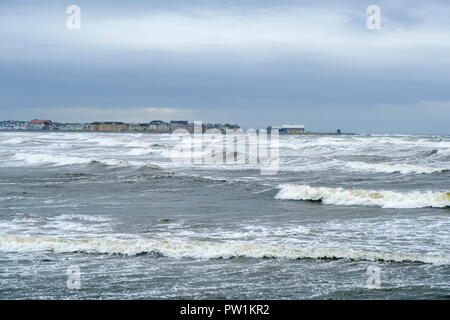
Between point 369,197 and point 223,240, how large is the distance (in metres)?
7.84

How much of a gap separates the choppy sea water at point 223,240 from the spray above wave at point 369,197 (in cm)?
4

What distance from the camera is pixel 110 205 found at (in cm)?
1648

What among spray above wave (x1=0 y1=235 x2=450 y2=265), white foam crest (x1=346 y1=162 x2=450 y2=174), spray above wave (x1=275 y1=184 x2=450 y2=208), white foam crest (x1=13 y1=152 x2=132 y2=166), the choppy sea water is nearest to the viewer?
the choppy sea water

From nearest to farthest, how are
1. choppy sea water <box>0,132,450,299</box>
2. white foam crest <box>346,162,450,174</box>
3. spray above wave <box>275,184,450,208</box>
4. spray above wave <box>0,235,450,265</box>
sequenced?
1. choppy sea water <box>0,132,450,299</box>
2. spray above wave <box>0,235,450,265</box>
3. spray above wave <box>275,184,450,208</box>
4. white foam crest <box>346,162,450,174</box>

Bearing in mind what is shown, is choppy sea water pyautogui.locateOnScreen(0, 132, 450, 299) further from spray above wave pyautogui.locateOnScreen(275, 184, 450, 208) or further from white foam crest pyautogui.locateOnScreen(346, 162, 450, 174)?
white foam crest pyautogui.locateOnScreen(346, 162, 450, 174)

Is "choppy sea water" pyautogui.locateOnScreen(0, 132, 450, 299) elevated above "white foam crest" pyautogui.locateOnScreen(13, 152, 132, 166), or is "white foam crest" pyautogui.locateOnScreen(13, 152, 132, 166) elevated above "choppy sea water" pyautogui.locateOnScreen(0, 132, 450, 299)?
"white foam crest" pyautogui.locateOnScreen(13, 152, 132, 166)

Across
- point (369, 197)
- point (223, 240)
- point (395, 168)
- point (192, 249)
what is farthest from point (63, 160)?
point (192, 249)

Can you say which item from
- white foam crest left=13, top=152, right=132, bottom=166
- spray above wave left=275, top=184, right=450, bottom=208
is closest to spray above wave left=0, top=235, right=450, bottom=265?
spray above wave left=275, top=184, right=450, bottom=208

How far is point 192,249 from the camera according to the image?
10.2 meters

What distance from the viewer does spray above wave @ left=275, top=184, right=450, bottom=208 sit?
54.1ft

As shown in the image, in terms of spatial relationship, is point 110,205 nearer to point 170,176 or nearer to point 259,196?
point 259,196

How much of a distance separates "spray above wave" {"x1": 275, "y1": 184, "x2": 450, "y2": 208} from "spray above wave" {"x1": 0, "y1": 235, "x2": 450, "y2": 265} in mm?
7084

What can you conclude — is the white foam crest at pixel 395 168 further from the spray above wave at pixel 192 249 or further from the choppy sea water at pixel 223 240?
the spray above wave at pixel 192 249
